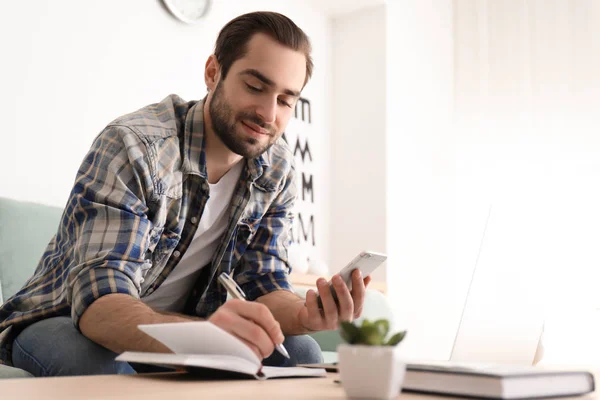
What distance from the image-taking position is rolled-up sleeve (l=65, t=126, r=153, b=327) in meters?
1.10

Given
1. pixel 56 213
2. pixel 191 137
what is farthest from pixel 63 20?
pixel 191 137

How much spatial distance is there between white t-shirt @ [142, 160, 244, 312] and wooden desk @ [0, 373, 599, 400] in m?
0.69

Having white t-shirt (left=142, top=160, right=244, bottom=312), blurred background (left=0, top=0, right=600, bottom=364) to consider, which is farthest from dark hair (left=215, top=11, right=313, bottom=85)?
blurred background (left=0, top=0, right=600, bottom=364)

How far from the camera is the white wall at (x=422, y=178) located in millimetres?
3672

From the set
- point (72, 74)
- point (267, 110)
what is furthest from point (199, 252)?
point (72, 74)

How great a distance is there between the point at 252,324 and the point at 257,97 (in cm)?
80

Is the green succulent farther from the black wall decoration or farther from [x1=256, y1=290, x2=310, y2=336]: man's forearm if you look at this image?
the black wall decoration

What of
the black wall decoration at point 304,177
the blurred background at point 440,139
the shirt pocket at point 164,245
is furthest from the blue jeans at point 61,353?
the black wall decoration at point 304,177

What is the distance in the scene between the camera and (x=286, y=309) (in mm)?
1397

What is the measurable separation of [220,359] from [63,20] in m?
1.98

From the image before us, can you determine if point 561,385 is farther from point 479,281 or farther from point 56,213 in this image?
point 56,213

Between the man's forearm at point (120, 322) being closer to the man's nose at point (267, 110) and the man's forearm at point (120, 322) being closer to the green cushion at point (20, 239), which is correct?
the man's nose at point (267, 110)

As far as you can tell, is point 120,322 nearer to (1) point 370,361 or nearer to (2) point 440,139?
(1) point 370,361

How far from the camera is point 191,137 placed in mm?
1447
